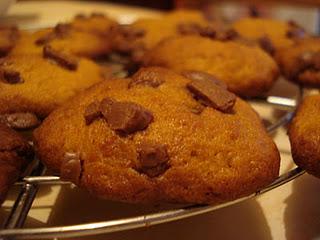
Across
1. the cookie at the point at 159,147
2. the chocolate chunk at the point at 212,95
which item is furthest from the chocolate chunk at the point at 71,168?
the chocolate chunk at the point at 212,95

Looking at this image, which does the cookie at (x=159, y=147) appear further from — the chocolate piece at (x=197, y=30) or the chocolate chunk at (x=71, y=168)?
the chocolate piece at (x=197, y=30)

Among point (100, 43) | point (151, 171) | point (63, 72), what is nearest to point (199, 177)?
Result: point (151, 171)

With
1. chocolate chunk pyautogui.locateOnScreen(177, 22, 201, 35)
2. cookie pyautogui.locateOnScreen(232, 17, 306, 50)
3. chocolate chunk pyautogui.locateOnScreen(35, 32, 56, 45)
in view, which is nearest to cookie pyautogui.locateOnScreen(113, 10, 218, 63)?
chocolate chunk pyautogui.locateOnScreen(177, 22, 201, 35)

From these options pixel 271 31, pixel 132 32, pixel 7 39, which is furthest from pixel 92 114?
pixel 271 31

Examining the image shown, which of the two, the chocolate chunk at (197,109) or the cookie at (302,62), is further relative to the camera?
the cookie at (302,62)

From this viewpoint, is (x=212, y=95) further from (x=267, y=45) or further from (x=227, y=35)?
(x=267, y=45)

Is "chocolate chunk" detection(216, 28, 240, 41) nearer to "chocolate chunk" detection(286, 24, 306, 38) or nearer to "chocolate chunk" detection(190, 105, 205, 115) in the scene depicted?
"chocolate chunk" detection(286, 24, 306, 38)
